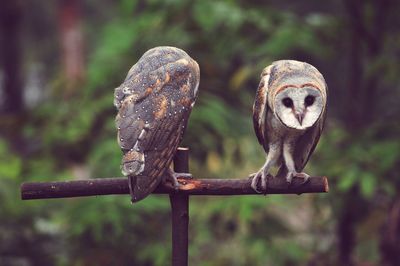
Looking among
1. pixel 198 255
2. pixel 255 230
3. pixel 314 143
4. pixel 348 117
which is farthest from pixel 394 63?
pixel 198 255

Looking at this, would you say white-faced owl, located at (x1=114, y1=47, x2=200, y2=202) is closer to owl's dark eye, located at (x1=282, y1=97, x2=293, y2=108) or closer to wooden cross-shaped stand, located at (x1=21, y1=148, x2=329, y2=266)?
wooden cross-shaped stand, located at (x1=21, y1=148, x2=329, y2=266)

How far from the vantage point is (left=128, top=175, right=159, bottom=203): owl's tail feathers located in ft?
7.92

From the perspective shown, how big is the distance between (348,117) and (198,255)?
6.69 feet

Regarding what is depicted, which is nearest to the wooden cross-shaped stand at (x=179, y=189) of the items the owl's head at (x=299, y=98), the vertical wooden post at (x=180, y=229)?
the vertical wooden post at (x=180, y=229)

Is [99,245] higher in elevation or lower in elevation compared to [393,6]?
lower

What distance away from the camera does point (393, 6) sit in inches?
193

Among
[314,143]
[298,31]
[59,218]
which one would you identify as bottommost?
[59,218]

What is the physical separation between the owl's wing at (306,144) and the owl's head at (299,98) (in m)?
0.23

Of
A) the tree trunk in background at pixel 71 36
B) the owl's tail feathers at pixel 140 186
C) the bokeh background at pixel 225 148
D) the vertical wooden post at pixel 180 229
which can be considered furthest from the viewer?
the tree trunk in background at pixel 71 36

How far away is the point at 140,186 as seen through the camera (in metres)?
Answer: 2.43

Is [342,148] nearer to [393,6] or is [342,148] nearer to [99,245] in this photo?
[393,6]

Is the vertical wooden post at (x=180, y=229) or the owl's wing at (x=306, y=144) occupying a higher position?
the owl's wing at (x=306, y=144)

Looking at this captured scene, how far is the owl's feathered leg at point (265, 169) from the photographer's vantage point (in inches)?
102

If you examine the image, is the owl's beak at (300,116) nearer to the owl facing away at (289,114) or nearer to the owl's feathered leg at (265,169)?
the owl facing away at (289,114)
